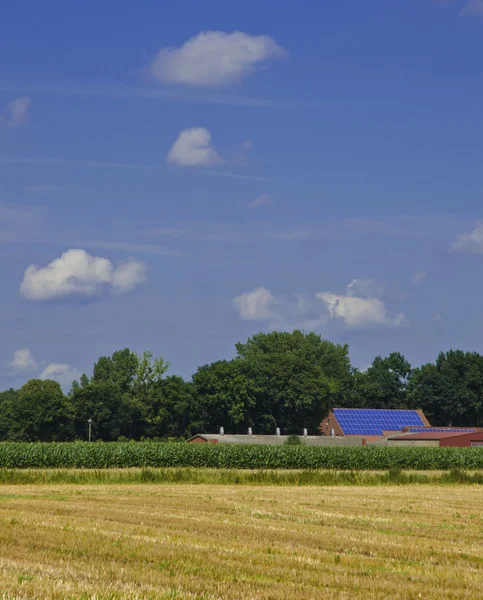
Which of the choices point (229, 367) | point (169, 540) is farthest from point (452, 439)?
point (169, 540)

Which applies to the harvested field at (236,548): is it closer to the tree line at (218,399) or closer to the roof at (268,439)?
the roof at (268,439)

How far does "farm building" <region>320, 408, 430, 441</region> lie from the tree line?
595 cm

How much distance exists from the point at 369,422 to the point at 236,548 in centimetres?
11597

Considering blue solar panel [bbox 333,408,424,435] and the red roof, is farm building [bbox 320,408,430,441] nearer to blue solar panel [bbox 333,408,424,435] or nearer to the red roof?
blue solar panel [bbox 333,408,424,435]

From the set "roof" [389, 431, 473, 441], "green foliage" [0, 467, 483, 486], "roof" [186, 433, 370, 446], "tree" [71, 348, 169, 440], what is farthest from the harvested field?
"tree" [71, 348, 169, 440]

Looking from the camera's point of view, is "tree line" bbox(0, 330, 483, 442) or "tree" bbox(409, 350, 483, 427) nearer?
"tree line" bbox(0, 330, 483, 442)

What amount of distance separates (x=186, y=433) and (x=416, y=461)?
6991 cm

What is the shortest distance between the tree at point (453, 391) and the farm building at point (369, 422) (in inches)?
910

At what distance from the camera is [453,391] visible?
157 metres

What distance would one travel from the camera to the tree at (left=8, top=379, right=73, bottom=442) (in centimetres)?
12750

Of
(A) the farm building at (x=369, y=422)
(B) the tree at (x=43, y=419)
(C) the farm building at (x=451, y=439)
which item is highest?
(B) the tree at (x=43, y=419)

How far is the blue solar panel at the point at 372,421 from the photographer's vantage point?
129000mm

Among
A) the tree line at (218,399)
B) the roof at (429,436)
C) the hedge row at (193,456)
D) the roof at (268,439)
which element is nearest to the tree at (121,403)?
the tree line at (218,399)

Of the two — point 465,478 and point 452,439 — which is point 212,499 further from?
point 452,439
